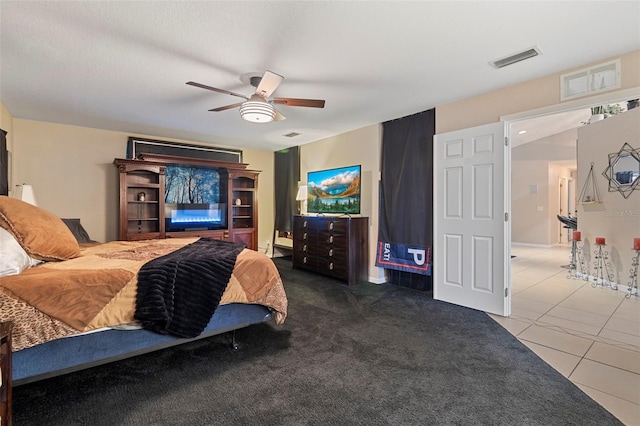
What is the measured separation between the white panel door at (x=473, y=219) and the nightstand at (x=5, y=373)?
366 centimetres

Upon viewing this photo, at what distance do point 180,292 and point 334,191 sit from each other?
3.42 metres

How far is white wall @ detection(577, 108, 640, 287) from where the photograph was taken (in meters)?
4.12

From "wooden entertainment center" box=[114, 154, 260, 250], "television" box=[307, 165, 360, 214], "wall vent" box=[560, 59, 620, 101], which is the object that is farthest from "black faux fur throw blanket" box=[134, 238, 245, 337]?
"wall vent" box=[560, 59, 620, 101]

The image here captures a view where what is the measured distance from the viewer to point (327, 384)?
1904mm

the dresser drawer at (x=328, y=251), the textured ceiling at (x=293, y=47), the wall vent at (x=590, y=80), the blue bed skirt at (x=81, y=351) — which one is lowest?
the blue bed skirt at (x=81, y=351)

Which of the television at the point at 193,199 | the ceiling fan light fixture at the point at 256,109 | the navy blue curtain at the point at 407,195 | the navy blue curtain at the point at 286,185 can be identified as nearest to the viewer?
the ceiling fan light fixture at the point at 256,109

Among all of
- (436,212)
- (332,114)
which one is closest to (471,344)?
(436,212)

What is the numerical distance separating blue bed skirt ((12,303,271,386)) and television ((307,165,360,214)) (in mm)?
3042

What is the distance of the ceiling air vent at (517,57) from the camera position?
239 centimetres

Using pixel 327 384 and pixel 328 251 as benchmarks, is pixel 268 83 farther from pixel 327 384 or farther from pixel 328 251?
pixel 328 251

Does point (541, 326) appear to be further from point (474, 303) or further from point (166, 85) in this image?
point (166, 85)

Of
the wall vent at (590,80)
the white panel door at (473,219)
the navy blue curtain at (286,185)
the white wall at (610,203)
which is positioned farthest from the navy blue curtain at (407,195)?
the white wall at (610,203)

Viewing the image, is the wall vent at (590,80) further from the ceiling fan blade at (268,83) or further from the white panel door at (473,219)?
the ceiling fan blade at (268,83)

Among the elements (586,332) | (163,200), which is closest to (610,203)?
(586,332)
